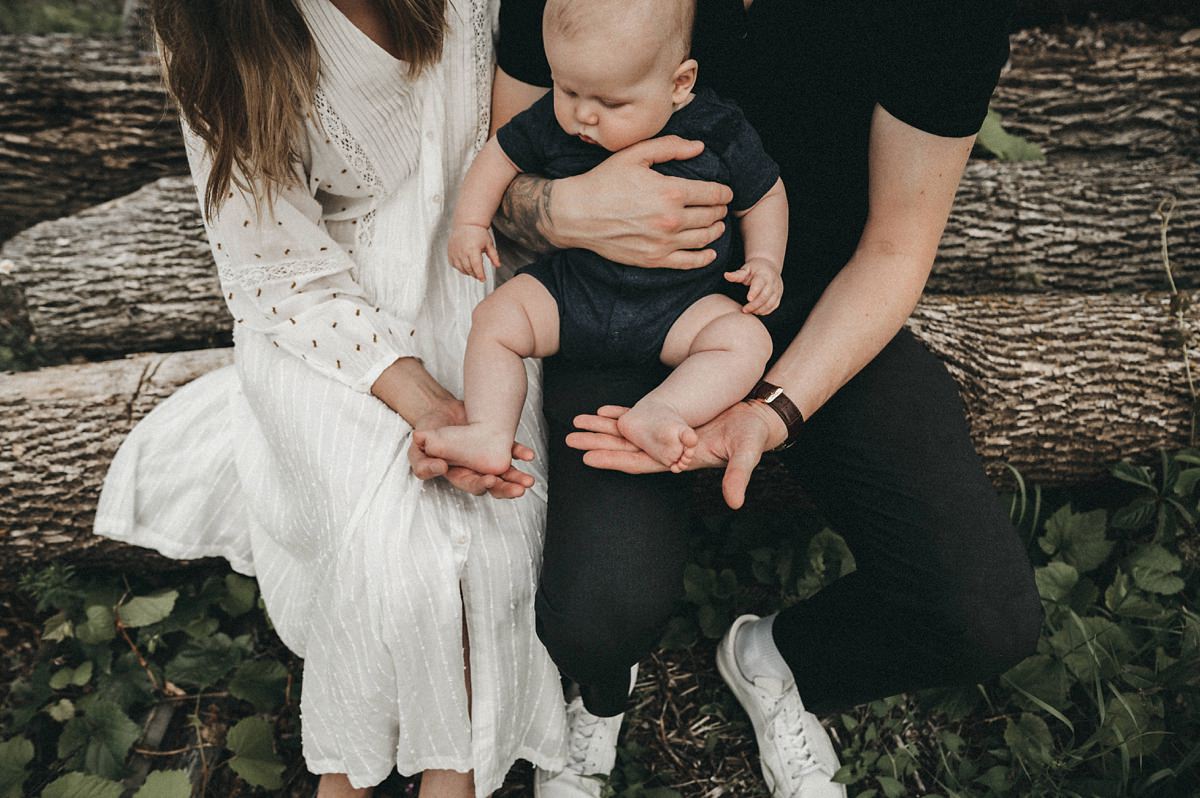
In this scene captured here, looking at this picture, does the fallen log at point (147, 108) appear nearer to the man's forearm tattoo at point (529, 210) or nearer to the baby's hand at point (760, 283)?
the man's forearm tattoo at point (529, 210)

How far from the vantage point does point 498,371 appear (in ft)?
5.25

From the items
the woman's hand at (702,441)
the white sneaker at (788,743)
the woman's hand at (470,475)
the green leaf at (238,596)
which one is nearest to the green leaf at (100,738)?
the green leaf at (238,596)

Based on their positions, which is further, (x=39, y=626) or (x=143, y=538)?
(x=39, y=626)

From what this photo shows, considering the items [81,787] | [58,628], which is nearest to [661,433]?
[81,787]

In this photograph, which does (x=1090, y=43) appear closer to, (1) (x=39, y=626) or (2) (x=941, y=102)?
A: (2) (x=941, y=102)

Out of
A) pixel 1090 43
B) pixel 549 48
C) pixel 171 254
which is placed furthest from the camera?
pixel 1090 43

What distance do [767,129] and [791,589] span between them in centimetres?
130

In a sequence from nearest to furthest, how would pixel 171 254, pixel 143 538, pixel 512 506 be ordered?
1. pixel 512 506
2. pixel 143 538
3. pixel 171 254

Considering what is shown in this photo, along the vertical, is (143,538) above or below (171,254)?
below

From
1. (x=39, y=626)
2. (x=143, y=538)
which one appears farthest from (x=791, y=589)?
(x=39, y=626)

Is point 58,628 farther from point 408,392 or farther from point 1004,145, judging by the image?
point 1004,145

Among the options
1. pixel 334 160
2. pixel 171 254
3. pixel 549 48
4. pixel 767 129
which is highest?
pixel 549 48

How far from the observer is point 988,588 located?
1.57 m

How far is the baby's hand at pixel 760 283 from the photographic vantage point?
5.20ft
